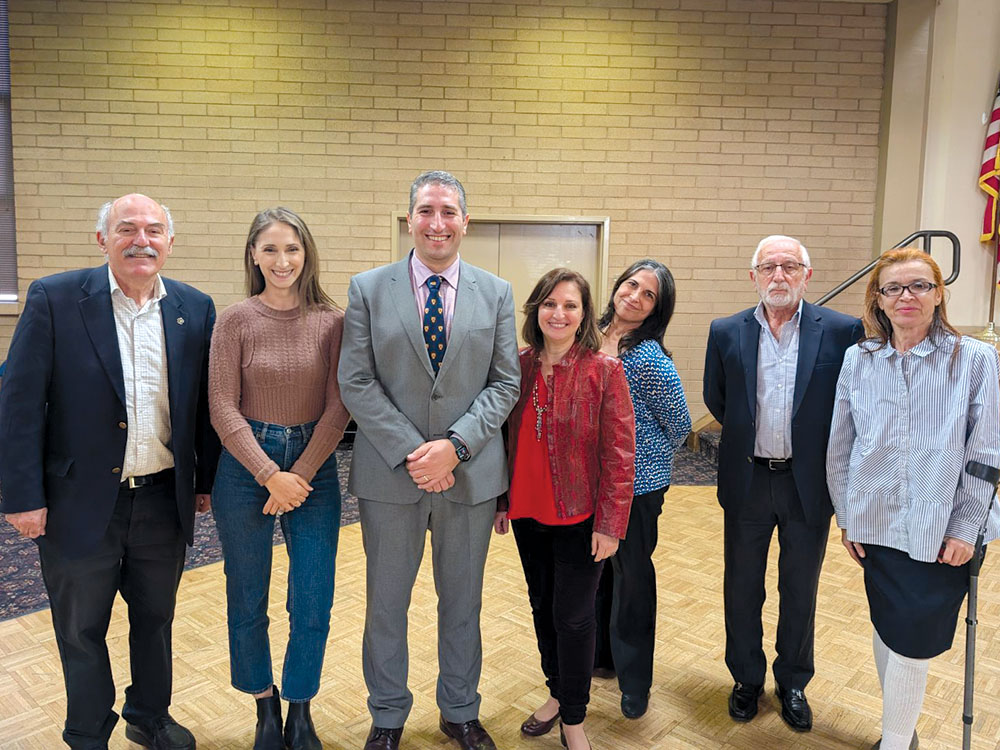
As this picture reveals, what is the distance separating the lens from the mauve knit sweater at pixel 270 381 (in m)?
2.07

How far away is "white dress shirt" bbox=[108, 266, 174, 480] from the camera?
206 cm

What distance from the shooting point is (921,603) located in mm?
2012

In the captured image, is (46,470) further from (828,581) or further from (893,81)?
(893,81)

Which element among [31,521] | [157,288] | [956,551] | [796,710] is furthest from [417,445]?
[796,710]

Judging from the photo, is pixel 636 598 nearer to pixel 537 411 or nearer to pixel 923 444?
pixel 537 411

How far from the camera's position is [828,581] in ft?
12.7

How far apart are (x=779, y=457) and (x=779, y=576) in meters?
0.40

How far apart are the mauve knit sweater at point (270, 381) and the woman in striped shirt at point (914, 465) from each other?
1517 mm

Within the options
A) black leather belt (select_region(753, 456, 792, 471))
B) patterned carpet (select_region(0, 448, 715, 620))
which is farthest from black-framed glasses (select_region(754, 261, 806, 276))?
patterned carpet (select_region(0, 448, 715, 620))

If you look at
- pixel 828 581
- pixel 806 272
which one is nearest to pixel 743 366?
pixel 806 272

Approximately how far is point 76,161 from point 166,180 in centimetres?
81

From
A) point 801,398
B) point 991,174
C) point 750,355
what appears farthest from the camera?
point 991,174

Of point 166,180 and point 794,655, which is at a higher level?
point 166,180

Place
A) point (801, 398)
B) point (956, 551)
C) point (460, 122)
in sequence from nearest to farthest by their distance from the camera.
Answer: point (956, 551)
point (801, 398)
point (460, 122)
